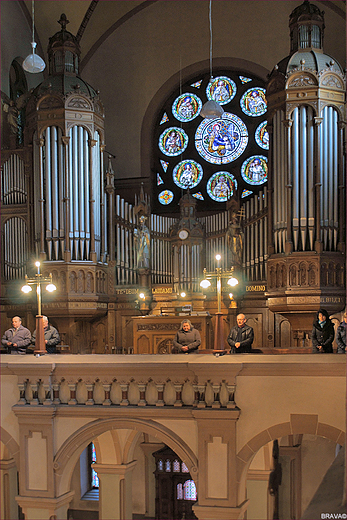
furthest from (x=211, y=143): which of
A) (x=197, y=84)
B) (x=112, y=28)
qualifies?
(x=112, y=28)

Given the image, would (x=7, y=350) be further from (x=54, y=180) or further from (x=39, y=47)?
(x=39, y=47)

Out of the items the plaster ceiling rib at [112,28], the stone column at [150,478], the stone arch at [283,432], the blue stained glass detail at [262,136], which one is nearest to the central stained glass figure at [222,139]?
the blue stained glass detail at [262,136]

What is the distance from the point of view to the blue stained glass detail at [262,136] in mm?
15906

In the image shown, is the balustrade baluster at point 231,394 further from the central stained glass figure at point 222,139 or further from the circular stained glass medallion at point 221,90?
the circular stained glass medallion at point 221,90

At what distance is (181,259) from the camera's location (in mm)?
14797

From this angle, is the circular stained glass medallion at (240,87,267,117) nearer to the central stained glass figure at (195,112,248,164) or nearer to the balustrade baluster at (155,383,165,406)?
the central stained glass figure at (195,112,248,164)

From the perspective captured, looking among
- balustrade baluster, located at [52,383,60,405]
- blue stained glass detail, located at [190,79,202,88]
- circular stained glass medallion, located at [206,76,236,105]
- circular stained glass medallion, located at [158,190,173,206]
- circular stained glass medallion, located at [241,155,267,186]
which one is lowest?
balustrade baluster, located at [52,383,60,405]

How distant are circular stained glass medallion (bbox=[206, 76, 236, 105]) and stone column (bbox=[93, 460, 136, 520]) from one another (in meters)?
9.47

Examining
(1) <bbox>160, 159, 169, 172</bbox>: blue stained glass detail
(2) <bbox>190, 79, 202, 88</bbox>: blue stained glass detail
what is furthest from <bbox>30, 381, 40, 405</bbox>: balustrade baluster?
(2) <bbox>190, 79, 202, 88</bbox>: blue stained glass detail

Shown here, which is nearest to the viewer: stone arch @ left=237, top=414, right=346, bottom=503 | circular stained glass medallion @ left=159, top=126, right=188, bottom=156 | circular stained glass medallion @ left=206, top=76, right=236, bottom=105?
stone arch @ left=237, top=414, right=346, bottom=503

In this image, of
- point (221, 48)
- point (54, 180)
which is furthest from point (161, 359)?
point (221, 48)

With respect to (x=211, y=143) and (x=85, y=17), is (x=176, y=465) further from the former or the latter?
(x=85, y=17)

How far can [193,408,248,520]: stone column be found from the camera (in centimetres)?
855

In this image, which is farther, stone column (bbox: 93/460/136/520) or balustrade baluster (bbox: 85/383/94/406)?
stone column (bbox: 93/460/136/520)
